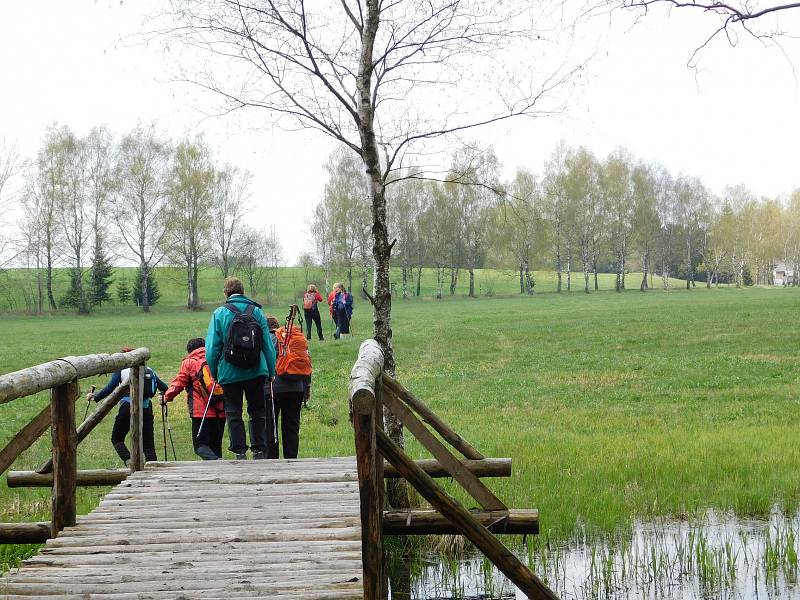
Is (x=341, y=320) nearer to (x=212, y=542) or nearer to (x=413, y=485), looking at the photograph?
(x=212, y=542)

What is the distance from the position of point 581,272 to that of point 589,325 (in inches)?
3584

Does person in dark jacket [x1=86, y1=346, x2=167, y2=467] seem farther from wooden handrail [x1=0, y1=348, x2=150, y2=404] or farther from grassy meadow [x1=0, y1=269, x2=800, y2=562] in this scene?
wooden handrail [x1=0, y1=348, x2=150, y2=404]

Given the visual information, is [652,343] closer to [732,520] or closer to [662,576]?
[732,520]

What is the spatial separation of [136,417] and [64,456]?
156 cm

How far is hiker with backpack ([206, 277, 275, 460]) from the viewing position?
842 centimetres

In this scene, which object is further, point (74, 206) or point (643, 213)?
point (643, 213)

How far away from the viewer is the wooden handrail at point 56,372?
15.1 ft

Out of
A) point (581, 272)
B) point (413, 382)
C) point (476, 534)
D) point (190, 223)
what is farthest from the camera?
point (581, 272)

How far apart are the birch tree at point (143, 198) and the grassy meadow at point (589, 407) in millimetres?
28306

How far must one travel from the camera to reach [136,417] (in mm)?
7445

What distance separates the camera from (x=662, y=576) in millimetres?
6828

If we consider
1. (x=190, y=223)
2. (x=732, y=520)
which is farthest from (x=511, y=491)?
(x=190, y=223)

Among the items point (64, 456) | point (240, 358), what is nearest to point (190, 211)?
point (240, 358)

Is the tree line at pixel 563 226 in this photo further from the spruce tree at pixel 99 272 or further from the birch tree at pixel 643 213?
the spruce tree at pixel 99 272
